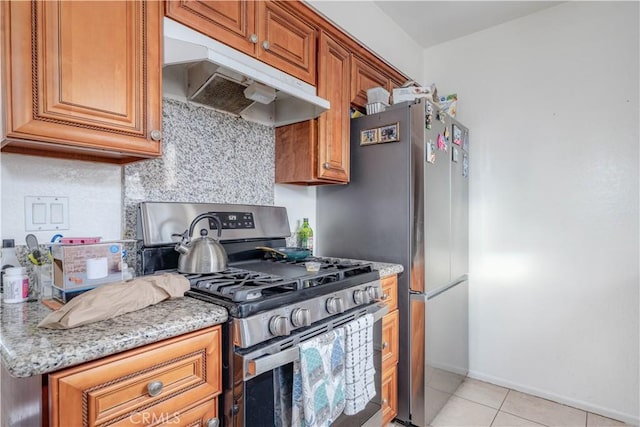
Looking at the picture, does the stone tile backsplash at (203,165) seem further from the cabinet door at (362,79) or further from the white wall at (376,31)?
the white wall at (376,31)

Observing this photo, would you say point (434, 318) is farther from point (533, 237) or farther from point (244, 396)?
point (244, 396)

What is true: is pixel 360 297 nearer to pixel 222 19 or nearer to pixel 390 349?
pixel 390 349

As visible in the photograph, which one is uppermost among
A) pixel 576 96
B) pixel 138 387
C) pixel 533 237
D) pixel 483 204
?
pixel 576 96

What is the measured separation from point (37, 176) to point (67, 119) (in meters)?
0.35

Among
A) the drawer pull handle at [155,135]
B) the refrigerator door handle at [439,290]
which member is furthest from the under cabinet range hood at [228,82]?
the refrigerator door handle at [439,290]

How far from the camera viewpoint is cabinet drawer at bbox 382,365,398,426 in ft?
5.76

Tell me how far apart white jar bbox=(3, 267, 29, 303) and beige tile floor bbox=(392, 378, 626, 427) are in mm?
2065

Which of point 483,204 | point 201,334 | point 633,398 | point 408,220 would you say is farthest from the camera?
point 483,204

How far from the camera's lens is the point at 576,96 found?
2197 millimetres

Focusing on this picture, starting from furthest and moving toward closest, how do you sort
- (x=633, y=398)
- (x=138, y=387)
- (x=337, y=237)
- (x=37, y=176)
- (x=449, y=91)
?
(x=449, y=91), (x=337, y=237), (x=633, y=398), (x=37, y=176), (x=138, y=387)

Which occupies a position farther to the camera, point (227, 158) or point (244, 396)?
point (227, 158)

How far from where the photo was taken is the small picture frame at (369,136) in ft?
6.55

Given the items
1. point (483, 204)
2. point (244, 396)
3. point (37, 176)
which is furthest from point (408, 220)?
point (37, 176)

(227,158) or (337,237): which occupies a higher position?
(227,158)
